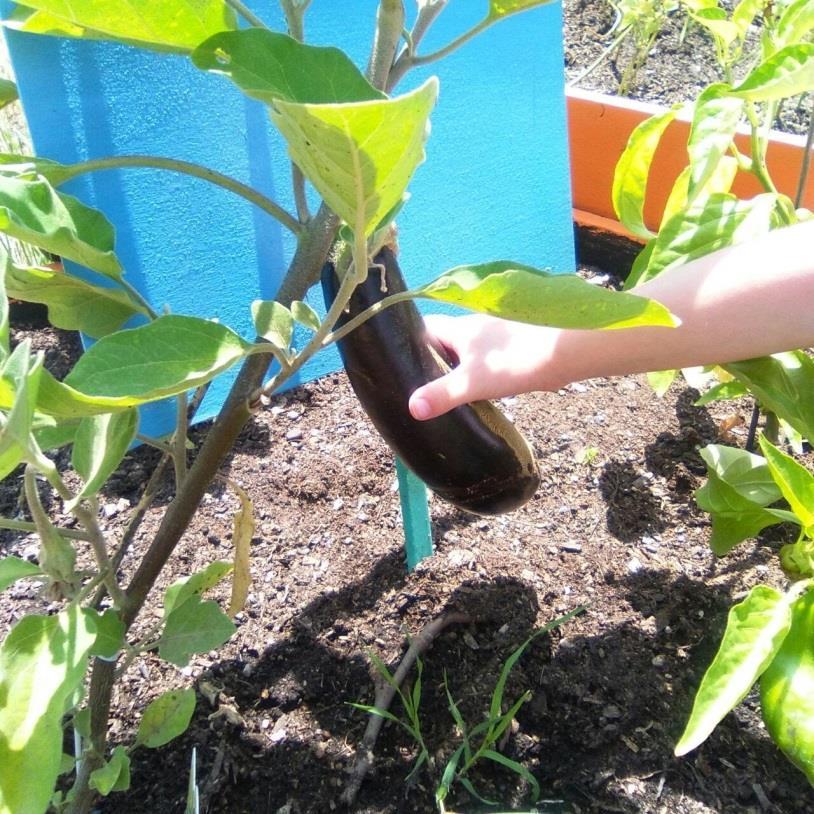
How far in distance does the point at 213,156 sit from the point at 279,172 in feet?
0.31

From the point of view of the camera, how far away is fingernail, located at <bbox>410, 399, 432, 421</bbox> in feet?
2.05

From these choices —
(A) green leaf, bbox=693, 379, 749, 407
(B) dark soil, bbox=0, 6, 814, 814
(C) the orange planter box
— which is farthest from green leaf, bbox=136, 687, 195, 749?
(C) the orange planter box

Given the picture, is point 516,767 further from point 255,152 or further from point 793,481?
point 255,152

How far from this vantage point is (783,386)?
0.72m

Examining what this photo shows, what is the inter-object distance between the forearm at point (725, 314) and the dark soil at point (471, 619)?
36 cm

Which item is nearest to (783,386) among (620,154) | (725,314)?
(725,314)

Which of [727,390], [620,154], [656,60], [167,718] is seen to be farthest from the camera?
[656,60]

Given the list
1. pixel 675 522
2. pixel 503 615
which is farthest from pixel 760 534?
pixel 503 615

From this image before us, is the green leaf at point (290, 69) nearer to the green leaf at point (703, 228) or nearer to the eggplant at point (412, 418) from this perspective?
the eggplant at point (412, 418)

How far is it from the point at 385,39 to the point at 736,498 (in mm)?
572

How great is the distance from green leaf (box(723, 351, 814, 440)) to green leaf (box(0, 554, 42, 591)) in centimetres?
56

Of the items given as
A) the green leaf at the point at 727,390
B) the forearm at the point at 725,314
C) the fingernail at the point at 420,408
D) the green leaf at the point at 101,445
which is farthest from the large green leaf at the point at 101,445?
the green leaf at the point at 727,390

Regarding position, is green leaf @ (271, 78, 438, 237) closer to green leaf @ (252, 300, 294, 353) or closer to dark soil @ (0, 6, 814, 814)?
green leaf @ (252, 300, 294, 353)

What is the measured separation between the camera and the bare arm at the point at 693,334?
0.62 meters
